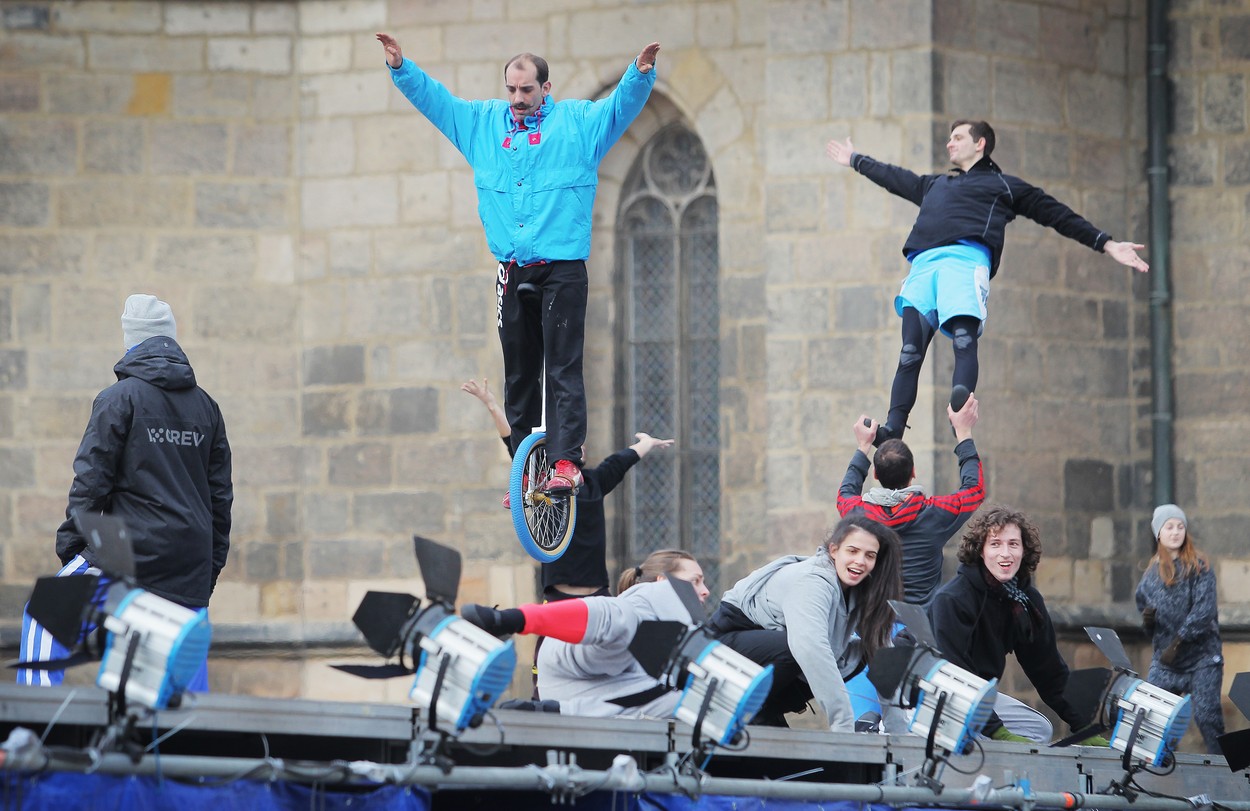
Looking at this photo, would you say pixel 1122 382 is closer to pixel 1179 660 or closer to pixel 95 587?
pixel 1179 660

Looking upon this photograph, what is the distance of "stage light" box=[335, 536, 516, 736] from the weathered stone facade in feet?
20.2

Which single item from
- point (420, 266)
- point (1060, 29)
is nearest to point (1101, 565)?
point (1060, 29)

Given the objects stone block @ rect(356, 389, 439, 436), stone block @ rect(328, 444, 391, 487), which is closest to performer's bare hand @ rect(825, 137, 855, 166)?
stone block @ rect(356, 389, 439, 436)

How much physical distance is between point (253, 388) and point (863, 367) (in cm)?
390

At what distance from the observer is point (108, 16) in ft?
43.0

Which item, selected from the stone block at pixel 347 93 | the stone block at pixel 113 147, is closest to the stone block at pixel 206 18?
the stone block at pixel 347 93

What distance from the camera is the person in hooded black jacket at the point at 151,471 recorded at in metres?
6.72

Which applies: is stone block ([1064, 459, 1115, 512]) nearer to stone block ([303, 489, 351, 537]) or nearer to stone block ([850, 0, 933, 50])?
stone block ([850, 0, 933, 50])

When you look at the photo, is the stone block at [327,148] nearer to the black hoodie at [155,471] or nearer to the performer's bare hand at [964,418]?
the performer's bare hand at [964,418]

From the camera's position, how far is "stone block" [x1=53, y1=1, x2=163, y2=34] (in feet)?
42.9

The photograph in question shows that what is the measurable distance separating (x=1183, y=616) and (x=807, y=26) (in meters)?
3.92

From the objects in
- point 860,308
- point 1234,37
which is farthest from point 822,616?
point 1234,37

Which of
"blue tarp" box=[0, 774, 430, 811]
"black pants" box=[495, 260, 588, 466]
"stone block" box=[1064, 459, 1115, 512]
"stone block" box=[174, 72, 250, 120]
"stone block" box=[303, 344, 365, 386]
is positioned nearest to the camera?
"blue tarp" box=[0, 774, 430, 811]

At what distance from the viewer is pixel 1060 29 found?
1227cm
